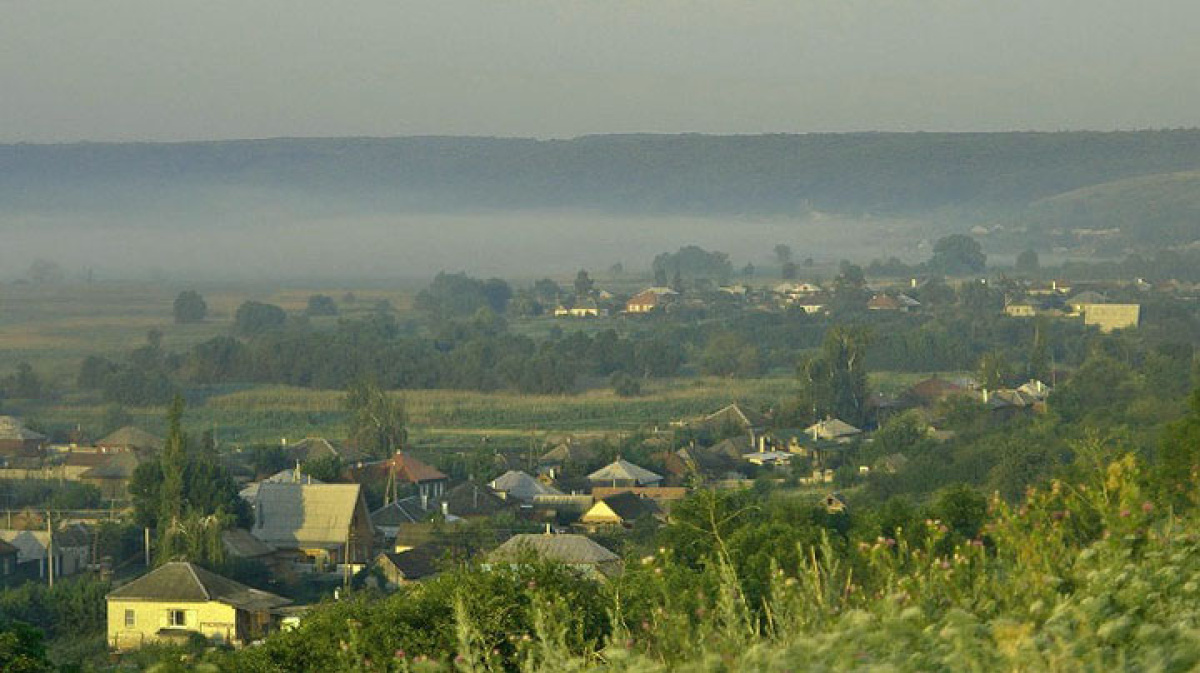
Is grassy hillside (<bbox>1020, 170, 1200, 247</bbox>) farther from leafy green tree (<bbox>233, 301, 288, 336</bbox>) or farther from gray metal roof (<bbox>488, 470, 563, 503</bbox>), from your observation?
gray metal roof (<bbox>488, 470, 563, 503</bbox>)

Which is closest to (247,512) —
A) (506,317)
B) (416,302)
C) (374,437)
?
(374,437)

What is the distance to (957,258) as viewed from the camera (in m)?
126

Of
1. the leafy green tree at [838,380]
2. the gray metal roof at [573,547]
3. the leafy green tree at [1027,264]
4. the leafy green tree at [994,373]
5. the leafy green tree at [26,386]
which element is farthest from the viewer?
the leafy green tree at [1027,264]

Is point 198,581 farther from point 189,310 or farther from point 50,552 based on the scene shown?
point 189,310

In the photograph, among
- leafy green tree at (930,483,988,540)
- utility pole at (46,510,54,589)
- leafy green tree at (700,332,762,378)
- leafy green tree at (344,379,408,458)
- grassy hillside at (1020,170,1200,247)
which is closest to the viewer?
leafy green tree at (930,483,988,540)

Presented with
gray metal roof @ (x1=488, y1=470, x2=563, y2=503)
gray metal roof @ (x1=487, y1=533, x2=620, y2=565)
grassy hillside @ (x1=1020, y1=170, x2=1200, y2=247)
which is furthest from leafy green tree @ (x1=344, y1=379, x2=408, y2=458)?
grassy hillside @ (x1=1020, y1=170, x2=1200, y2=247)

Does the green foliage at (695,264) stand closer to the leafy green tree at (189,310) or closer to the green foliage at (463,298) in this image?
the green foliage at (463,298)

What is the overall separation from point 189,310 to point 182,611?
6631 centimetres

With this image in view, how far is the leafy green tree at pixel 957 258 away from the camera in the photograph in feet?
409

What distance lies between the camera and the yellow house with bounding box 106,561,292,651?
807 inches

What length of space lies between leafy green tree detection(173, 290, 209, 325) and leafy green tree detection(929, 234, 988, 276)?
163 feet

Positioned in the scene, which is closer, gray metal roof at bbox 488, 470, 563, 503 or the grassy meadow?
gray metal roof at bbox 488, 470, 563, 503

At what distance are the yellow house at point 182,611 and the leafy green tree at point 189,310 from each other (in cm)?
6489

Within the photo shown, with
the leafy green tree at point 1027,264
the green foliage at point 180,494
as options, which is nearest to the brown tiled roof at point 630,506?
the green foliage at point 180,494
